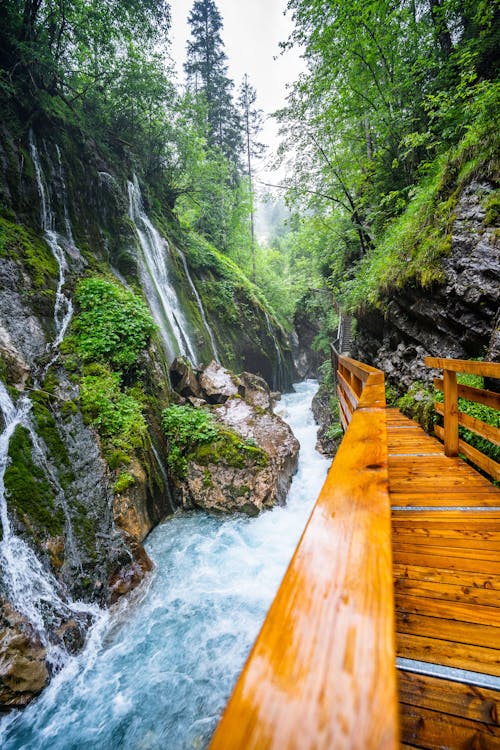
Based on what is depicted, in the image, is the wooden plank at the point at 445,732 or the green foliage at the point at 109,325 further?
the green foliage at the point at 109,325

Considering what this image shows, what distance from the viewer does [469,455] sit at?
316 centimetres

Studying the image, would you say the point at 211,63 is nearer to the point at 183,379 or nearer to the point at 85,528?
the point at 183,379

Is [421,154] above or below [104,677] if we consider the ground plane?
above

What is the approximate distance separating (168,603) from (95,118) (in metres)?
15.0

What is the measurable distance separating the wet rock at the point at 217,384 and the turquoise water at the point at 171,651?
3.72 meters

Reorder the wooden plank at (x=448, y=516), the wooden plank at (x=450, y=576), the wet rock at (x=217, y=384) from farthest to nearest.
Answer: the wet rock at (x=217, y=384) → the wooden plank at (x=448, y=516) → the wooden plank at (x=450, y=576)

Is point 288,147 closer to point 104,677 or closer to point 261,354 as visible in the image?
point 261,354

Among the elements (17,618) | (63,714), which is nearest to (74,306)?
(17,618)

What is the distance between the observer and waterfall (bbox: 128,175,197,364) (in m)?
10.1

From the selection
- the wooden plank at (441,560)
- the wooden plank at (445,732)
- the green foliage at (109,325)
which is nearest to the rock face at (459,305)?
the wooden plank at (441,560)

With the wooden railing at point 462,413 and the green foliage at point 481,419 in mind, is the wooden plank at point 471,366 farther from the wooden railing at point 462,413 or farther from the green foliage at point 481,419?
the green foliage at point 481,419

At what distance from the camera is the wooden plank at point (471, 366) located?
2387 mm

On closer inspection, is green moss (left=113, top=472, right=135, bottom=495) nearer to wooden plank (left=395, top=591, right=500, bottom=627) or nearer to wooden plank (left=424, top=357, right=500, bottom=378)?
wooden plank (left=395, top=591, right=500, bottom=627)

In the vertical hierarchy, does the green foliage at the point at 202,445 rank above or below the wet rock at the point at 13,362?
below
